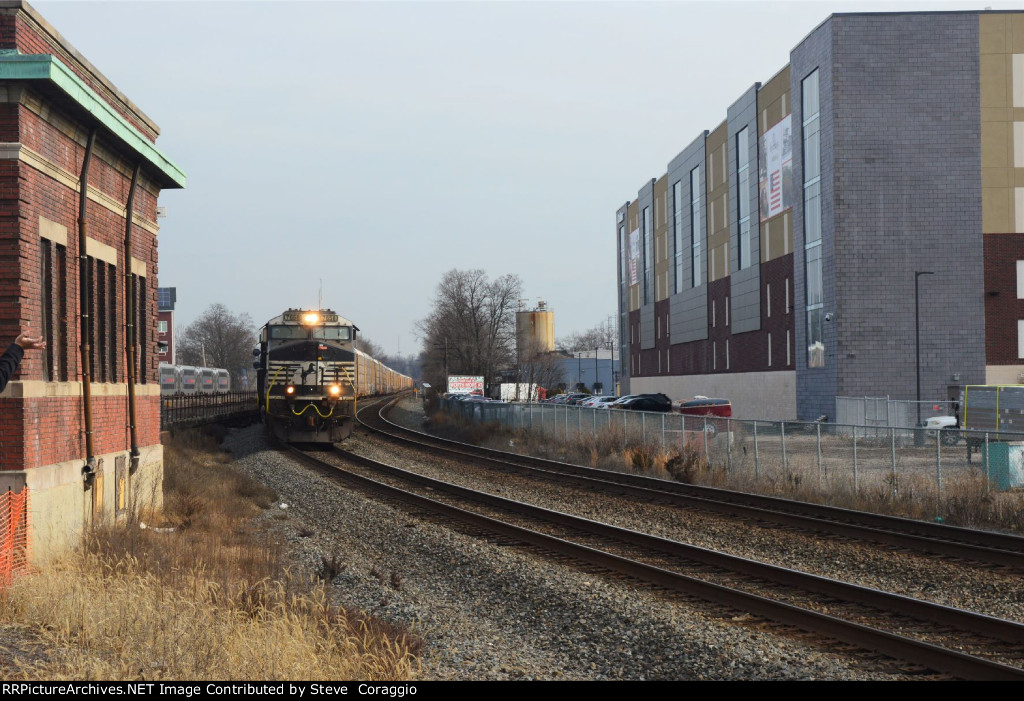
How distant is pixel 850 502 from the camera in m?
20.2

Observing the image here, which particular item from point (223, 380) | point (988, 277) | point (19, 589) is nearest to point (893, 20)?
point (988, 277)

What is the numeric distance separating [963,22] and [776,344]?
1837 centimetres

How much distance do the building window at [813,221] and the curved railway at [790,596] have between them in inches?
1378

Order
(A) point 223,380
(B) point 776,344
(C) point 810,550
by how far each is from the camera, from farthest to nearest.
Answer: (A) point 223,380, (B) point 776,344, (C) point 810,550

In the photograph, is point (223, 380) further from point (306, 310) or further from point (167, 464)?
point (167, 464)

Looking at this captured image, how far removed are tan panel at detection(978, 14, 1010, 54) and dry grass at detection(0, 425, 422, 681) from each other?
44.9 metres

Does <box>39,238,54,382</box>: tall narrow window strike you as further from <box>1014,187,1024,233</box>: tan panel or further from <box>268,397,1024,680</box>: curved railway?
<box>1014,187,1024,233</box>: tan panel

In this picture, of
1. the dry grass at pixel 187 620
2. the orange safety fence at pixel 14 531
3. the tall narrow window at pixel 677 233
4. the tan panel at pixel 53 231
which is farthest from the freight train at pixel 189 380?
the dry grass at pixel 187 620

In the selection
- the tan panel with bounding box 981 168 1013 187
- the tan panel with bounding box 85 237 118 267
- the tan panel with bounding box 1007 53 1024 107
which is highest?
the tan panel with bounding box 1007 53 1024 107

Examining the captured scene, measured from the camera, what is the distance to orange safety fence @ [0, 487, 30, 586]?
11.2 m

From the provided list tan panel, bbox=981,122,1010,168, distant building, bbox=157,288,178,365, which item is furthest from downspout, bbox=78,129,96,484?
distant building, bbox=157,288,178,365

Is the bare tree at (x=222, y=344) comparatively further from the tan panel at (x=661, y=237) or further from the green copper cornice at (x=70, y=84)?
the green copper cornice at (x=70, y=84)

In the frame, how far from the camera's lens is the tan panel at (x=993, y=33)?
47.6 m

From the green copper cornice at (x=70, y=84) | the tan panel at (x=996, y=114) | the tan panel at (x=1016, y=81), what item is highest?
the tan panel at (x=1016, y=81)
